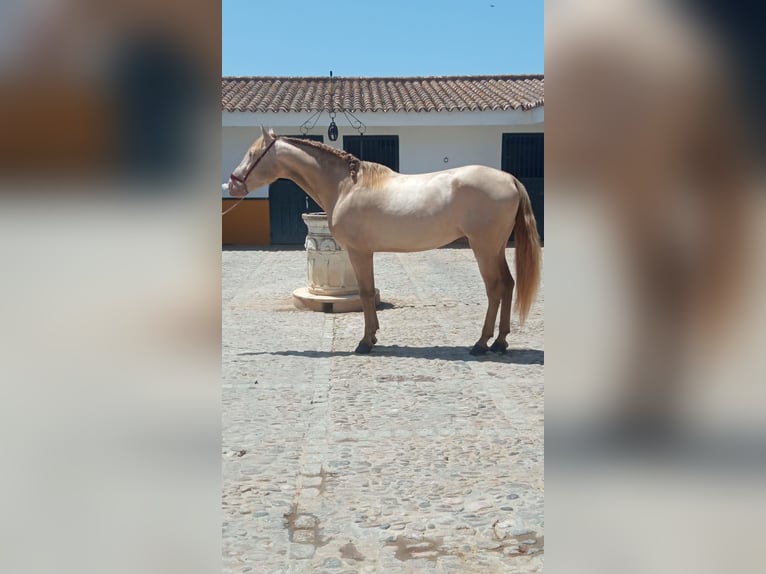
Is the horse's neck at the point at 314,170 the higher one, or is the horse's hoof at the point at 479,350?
the horse's neck at the point at 314,170

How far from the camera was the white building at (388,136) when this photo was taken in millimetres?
15062

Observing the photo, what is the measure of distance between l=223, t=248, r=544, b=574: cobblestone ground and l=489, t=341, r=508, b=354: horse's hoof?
0.27ft

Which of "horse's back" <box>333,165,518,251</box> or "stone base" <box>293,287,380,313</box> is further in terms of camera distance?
"stone base" <box>293,287,380,313</box>

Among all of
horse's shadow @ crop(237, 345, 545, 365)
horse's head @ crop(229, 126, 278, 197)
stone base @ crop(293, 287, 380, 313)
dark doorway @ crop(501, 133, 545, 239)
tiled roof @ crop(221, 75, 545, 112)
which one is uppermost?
tiled roof @ crop(221, 75, 545, 112)

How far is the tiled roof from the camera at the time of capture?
15.2 meters

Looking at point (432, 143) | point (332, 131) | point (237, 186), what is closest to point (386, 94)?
point (432, 143)

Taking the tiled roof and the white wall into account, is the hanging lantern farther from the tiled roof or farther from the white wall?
the tiled roof

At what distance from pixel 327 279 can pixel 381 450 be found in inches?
175

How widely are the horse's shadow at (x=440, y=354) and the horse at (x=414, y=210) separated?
0.10 meters

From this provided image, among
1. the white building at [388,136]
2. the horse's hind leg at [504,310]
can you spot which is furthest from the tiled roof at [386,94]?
the horse's hind leg at [504,310]

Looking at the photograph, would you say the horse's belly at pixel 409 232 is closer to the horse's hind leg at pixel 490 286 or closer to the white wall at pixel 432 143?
the horse's hind leg at pixel 490 286

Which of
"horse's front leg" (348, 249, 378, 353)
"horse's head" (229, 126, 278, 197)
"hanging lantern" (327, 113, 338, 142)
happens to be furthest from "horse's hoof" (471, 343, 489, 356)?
"hanging lantern" (327, 113, 338, 142)
